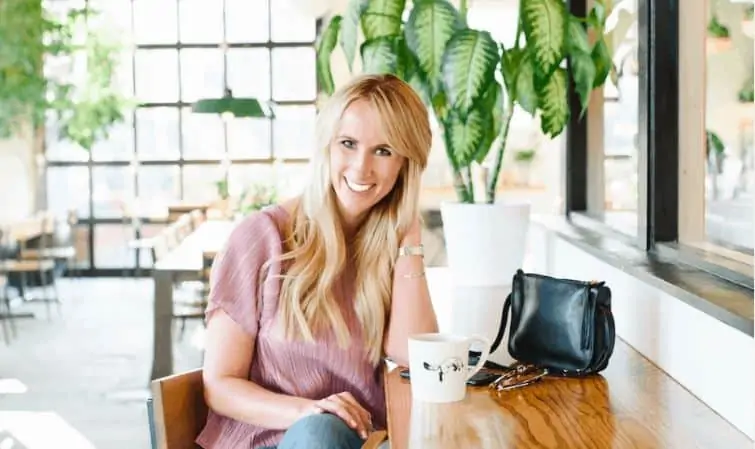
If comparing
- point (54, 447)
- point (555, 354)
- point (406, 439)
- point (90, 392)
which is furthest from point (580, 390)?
point (90, 392)

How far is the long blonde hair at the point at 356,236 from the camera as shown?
74.5 inches

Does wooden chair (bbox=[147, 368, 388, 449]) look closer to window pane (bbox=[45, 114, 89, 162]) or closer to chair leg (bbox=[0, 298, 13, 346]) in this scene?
chair leg (bbox=[0, 298, 13, 346])

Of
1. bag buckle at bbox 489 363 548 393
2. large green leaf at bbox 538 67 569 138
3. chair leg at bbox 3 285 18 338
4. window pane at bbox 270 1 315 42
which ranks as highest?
window pane at bbox 270 1 315 42

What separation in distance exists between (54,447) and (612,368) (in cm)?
348

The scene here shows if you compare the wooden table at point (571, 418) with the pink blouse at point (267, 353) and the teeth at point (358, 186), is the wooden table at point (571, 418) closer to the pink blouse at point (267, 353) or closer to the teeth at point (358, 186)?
the pink blouse at point (267, 353)

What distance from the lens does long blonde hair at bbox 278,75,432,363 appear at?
74.5 inches

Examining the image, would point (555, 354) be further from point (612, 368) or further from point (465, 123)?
point (465, 123)

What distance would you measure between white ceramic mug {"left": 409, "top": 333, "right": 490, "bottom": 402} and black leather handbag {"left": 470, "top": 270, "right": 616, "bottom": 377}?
0.23 metres

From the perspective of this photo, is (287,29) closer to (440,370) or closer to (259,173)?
(259,173)

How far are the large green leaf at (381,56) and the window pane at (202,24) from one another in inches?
326

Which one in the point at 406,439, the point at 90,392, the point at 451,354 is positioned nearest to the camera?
the point at 406,439

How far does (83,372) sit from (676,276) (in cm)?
513

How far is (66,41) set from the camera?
10.2 metres

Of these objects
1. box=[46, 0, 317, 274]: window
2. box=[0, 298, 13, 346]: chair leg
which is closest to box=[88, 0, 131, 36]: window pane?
box=[46, 0, 317, 274]: window
